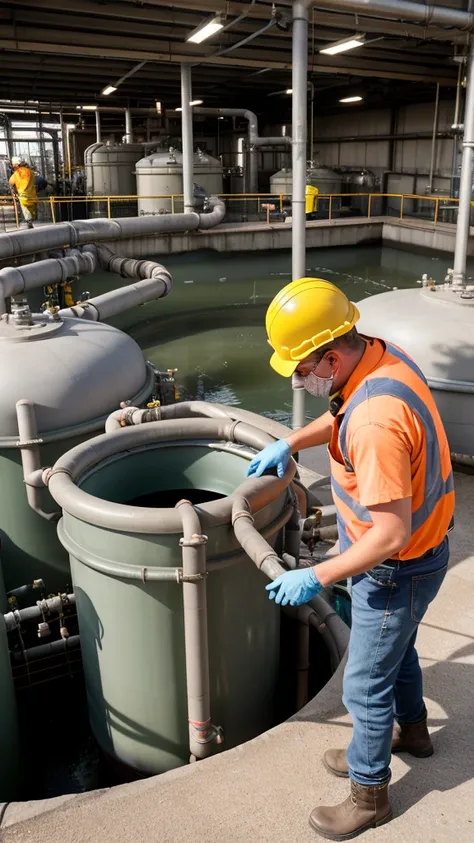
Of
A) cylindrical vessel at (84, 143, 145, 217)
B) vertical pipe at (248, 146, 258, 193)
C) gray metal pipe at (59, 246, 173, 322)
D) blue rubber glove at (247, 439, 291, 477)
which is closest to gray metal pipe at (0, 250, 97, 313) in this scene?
gray metal pipe at (59, 246, 173, 322)

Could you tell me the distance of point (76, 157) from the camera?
36.0 meters

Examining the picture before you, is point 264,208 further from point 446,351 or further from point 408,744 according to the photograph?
point 408,744

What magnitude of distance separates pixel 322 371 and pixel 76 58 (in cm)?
1906

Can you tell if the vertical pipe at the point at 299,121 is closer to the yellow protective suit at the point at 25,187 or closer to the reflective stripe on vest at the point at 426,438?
the reflective stripe on vest at the point at 426,438

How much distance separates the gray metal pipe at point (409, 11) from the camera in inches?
293

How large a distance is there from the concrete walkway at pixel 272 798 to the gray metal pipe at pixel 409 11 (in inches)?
268

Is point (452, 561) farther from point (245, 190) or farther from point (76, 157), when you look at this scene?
point (76, 157)

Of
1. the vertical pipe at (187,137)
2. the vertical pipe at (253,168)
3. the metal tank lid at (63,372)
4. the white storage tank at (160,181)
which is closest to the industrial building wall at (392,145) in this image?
the vertical pipe at (253,168)

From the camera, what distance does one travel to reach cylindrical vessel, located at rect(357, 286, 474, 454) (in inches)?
235

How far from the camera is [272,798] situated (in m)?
2.68

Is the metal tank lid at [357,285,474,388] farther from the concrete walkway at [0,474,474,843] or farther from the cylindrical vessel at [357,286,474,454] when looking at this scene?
the concrete walkway at [0,474,474,843]

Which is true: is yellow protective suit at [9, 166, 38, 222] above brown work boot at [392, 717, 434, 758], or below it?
above

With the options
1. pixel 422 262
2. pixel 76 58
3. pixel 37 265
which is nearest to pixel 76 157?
pixel 76 58

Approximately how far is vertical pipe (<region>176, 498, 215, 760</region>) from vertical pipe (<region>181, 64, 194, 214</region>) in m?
17.1
